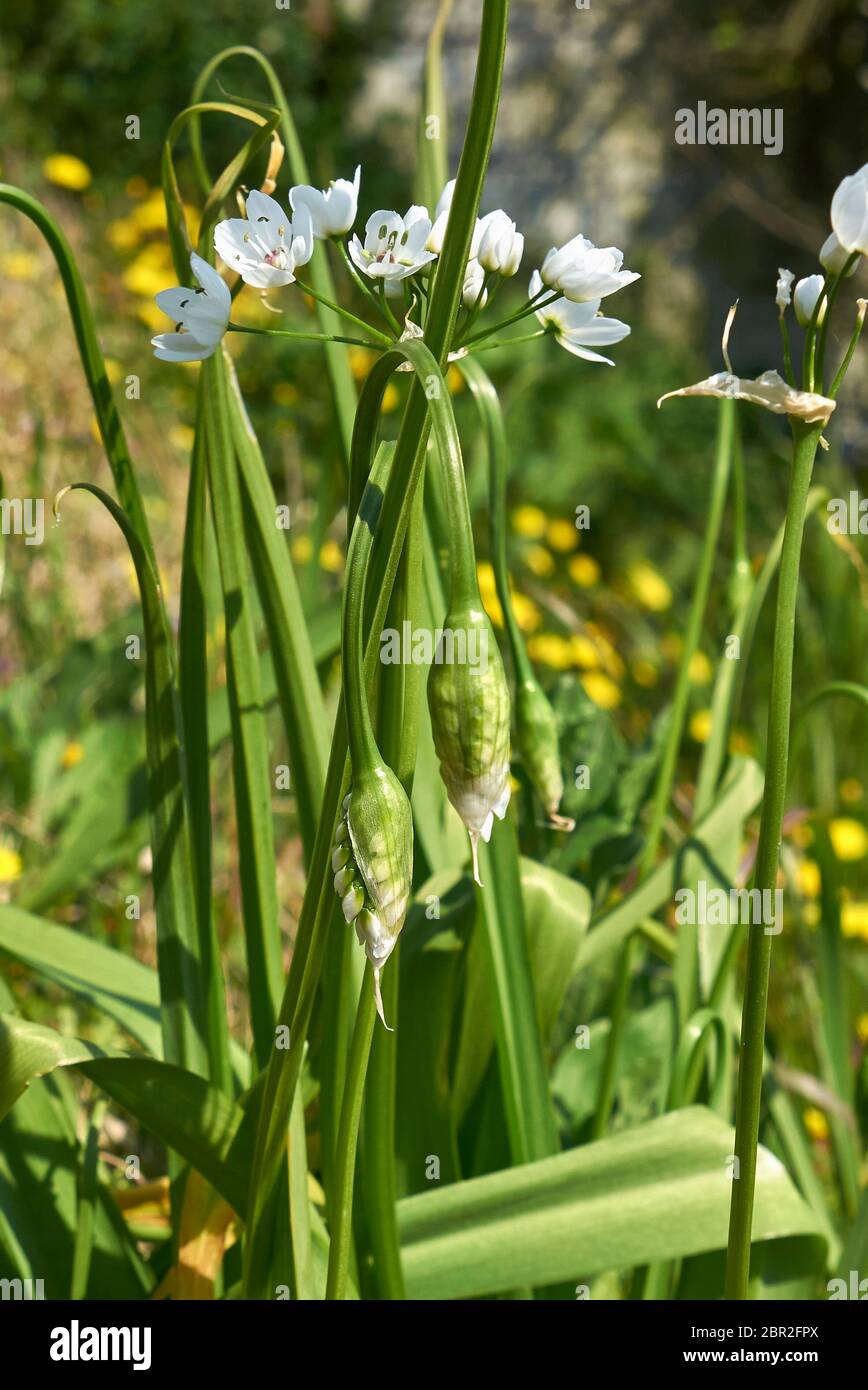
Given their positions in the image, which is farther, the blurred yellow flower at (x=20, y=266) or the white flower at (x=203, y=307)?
the blurred yellow flower at (x=20, y=266)

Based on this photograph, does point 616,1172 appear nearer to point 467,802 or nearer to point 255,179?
point 467,802

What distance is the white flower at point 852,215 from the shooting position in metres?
0.50

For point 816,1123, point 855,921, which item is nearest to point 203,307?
point 816,1123

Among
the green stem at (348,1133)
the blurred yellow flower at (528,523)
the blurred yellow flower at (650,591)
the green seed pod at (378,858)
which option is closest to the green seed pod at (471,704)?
the green seed pod at (378,858)

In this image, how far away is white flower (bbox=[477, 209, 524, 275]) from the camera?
1.73 ft

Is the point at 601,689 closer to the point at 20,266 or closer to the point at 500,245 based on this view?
the point at 20,266

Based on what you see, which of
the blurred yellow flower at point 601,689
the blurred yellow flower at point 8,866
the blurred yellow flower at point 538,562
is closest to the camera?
the blurred yellow flower at point 8,866

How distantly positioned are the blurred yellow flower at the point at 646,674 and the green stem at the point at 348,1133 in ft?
4.87

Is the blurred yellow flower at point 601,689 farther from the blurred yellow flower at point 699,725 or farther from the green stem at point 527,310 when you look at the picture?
the green stem at point 527,310

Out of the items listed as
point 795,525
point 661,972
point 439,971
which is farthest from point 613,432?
point 795,525

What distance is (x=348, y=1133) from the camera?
537 mm

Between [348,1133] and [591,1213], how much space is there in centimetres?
23
